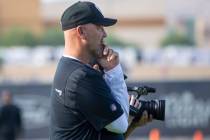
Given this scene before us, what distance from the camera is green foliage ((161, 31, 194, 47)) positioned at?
57312mm

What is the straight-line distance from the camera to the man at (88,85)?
5.02 metres

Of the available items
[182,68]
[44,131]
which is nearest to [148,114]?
[44,131]

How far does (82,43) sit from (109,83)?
0.27 meters

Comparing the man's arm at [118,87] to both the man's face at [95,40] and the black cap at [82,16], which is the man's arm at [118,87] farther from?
the black cap at [82,16]

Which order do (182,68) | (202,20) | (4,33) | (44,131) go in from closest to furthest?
1. (44,131)
2. (182,68)
3. (202,20)
4. (4,33)

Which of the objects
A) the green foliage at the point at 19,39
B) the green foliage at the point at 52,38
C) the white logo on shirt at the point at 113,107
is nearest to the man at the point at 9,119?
the white logo on shirt at the point at 113,107

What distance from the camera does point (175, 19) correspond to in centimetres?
6262

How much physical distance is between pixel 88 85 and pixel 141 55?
45313mm

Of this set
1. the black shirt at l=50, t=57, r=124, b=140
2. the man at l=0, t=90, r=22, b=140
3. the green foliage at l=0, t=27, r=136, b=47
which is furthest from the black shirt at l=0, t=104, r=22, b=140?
the green foliage at l=0, t=27, r=136, b=47

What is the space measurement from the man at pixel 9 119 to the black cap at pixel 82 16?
42.6 ft

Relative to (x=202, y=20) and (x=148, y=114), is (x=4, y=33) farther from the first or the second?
(x=148, y=114)

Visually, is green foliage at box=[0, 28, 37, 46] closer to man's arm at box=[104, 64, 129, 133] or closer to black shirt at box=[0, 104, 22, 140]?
black shirt at box=[0, 104, 22, 140]

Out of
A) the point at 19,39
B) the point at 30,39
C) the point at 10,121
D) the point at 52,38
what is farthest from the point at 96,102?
the point at 19,39

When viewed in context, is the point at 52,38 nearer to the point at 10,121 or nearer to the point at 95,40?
the point at 10,121
